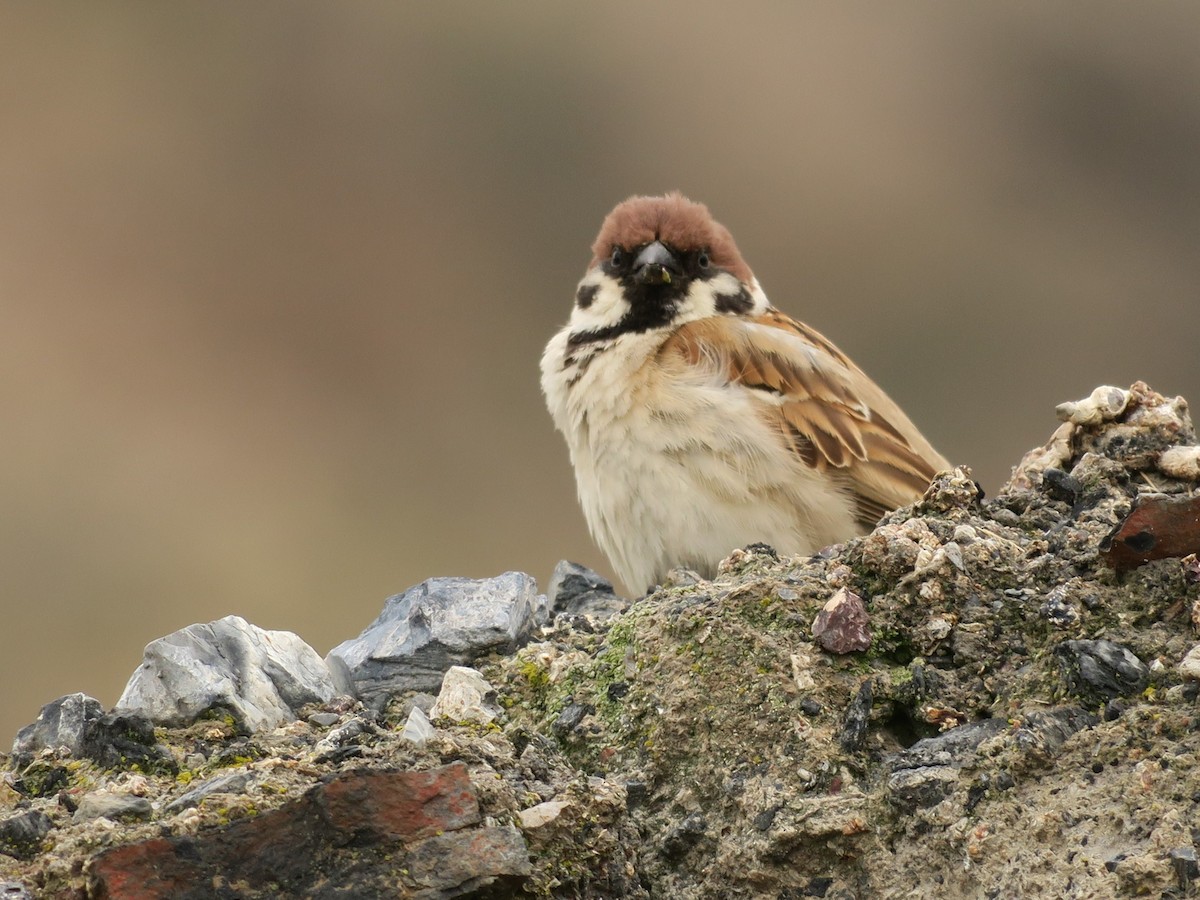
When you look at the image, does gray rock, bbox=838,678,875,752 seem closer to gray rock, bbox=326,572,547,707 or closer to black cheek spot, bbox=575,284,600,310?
gray rock, bbox=326,572,547,707

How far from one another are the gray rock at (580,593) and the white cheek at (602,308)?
5.15 feet

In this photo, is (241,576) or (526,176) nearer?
(241,576)

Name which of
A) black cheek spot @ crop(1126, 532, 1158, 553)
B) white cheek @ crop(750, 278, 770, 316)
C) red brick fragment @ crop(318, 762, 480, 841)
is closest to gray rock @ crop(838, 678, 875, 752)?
black cheek spot @ crop(1126, 532, 1158, 553)

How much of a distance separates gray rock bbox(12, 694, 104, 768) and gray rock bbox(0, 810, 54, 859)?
39cm

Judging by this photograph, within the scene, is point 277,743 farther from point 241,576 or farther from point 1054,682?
point 241,576

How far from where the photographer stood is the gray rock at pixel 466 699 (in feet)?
9.52

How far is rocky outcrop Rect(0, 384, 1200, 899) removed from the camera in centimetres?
222

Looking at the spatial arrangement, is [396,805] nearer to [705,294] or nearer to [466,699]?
[466,699]

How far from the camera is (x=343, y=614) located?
12.0 meters

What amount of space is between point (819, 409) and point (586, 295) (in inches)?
37.6

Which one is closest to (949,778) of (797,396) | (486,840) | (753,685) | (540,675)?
(753,685)

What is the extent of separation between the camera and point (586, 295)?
573 cm

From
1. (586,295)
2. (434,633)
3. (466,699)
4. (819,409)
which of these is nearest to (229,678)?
(466,699)

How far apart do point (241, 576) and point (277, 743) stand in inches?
400
